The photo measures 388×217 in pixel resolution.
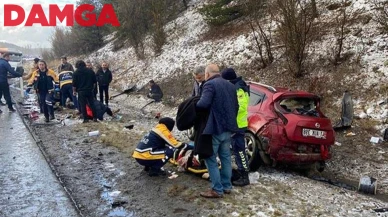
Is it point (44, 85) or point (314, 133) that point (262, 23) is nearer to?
point (44, 85)

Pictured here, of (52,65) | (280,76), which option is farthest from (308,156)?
(52,65)

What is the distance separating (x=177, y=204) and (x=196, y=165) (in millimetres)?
1308

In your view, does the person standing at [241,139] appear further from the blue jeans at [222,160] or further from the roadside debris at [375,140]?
the roadside debris at [375,140]

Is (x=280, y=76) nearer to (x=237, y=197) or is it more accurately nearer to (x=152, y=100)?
(x=152, y=100)

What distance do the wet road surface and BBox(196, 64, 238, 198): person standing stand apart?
195 cm

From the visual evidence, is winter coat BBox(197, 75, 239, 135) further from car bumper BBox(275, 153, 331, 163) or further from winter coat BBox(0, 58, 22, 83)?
winter coat BBox(0, 58, 22, 83)

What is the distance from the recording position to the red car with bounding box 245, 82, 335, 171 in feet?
21.2

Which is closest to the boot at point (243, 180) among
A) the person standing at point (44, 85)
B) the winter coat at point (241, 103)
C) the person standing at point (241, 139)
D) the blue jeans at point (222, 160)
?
the person standing at point (241, 139)

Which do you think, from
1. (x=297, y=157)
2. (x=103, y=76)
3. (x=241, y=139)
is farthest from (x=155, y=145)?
(x=103, y=76)

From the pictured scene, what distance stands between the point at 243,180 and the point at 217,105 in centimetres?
153

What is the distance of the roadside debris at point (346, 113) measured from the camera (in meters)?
9.48

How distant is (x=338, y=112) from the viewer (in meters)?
10.3

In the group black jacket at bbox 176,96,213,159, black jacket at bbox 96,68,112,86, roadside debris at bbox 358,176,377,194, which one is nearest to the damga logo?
black jacket at bbox 96,68,112,86

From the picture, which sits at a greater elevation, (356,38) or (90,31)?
(90,31)
